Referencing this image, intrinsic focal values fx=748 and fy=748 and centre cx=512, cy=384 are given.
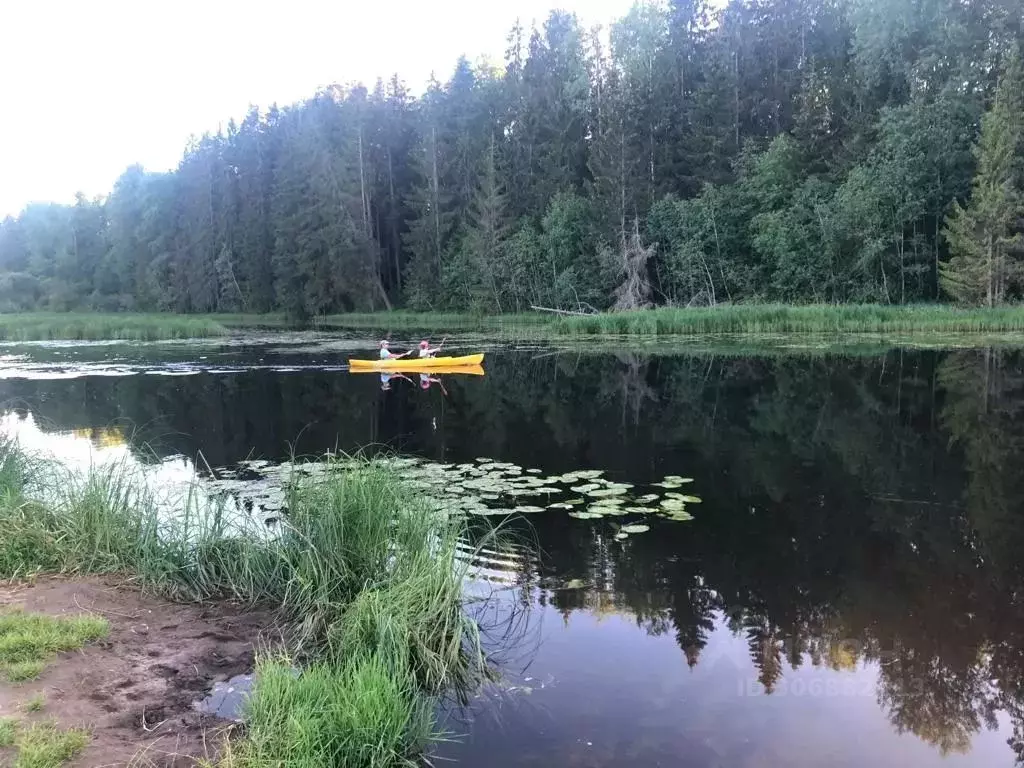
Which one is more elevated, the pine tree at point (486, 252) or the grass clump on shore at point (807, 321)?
the pine tree at point (486, 252)

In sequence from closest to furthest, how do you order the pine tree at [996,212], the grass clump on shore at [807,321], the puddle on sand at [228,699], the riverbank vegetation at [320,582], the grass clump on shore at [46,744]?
the grass clump on shore at [46,744]
the riverbank vegetation at [320,582]
the puddle on sand at [228,699]
the grass clump on shore at [807,321]
the pine tree at [996,212]

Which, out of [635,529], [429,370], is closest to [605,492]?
[635,529]

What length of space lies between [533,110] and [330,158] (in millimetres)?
14128

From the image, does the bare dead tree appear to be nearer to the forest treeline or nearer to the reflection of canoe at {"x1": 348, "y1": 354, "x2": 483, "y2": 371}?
the forest treeline

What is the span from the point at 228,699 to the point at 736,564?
4.07m

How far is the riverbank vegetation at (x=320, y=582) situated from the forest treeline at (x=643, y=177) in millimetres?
31262

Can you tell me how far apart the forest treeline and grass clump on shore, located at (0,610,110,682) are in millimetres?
33003

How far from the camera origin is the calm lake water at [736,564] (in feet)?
13.5

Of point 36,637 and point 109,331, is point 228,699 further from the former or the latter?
point 109,331

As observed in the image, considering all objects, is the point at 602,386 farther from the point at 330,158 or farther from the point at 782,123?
the point at 330,158

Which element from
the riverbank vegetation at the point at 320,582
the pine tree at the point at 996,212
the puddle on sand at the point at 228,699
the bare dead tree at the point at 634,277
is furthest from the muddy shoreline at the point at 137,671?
the bare dead tree at the point at 634,277

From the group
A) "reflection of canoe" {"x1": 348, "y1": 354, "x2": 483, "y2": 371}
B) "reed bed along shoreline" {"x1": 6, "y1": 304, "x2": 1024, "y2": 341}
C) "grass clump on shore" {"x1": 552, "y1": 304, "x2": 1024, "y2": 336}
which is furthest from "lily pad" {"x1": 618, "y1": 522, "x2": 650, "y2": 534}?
"grass clump on shore" {"x1": 552, "y1": 304, "x2": 1024, "y2": 336}

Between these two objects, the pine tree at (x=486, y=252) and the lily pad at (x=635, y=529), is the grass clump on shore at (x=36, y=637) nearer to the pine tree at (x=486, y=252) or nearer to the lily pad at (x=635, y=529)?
the lily pad at (x=635, y=529)

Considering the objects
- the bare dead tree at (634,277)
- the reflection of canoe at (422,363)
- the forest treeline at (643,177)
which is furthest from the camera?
the bare dead tree at (634,277)
